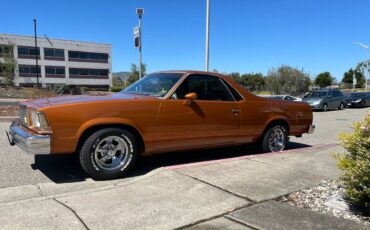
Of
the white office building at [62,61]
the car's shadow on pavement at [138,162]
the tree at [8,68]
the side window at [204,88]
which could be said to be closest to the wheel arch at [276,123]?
the car's shadow on pavement at [138,162]

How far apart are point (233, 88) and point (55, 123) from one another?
10.3 feet

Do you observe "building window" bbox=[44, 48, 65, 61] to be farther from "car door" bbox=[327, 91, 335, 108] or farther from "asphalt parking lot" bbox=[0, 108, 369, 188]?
"asphalt parking lot" bbox=[0, 108, 369, 188]

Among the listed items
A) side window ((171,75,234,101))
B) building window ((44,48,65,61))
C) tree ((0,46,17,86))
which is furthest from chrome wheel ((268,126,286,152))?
building window ((44,48,65,61))

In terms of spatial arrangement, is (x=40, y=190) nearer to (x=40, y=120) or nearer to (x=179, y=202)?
(x=40, y=120)

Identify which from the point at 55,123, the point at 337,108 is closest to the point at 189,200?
the point at 55,123

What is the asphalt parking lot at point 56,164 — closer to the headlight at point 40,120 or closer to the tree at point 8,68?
the headlight at point 40,120

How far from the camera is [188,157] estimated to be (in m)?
6.50

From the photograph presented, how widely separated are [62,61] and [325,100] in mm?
59736

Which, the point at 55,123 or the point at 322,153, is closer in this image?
the point at 55,123

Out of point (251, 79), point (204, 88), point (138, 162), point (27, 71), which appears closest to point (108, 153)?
point (138, 162)

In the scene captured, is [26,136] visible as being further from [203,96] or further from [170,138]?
[203,96]

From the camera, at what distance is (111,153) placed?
194 inches

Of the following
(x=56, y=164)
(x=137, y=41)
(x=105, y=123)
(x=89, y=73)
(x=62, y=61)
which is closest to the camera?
(x=105, y=123)

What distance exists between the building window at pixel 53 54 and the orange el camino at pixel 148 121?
229 ft
